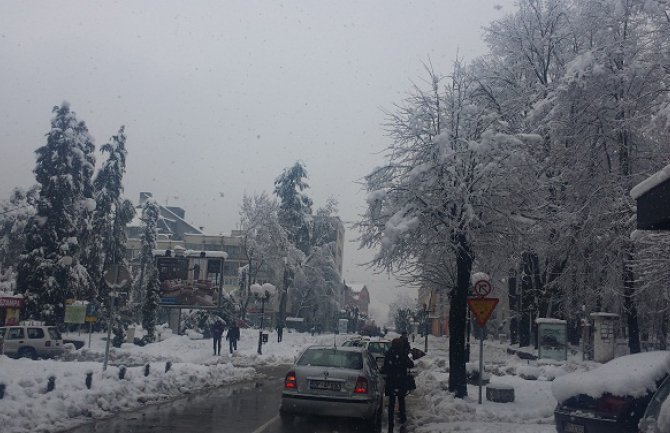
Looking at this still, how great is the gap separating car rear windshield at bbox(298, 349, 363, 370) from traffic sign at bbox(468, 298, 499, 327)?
12.4ft

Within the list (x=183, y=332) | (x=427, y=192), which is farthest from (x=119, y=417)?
(x=183, y=332)

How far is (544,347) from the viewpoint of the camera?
76.4 ft

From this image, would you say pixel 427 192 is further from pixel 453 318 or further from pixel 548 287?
pixel 548 287

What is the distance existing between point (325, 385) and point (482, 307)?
521 cm

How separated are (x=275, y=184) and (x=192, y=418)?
172ft

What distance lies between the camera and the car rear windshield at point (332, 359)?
36.6ft

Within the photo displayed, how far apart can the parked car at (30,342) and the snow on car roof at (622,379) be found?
997 inches

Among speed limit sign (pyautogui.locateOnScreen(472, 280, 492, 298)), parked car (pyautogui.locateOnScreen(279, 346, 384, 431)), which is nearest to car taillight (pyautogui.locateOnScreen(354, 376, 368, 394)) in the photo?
parked car (pyautogui.locateOnScreen(279, 346, 384, 431))

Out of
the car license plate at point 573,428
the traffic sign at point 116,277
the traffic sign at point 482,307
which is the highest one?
the traffic sign at point 116,277

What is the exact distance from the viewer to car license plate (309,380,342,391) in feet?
34.6

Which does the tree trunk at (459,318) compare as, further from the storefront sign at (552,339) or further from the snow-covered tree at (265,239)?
the snow-covered tree at (265,239)

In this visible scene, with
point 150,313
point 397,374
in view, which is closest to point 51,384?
point 397,374

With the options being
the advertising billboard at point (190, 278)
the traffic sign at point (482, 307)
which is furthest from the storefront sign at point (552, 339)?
the advertising billboard at point (190, 278)

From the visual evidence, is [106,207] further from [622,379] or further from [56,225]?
[622,379]
